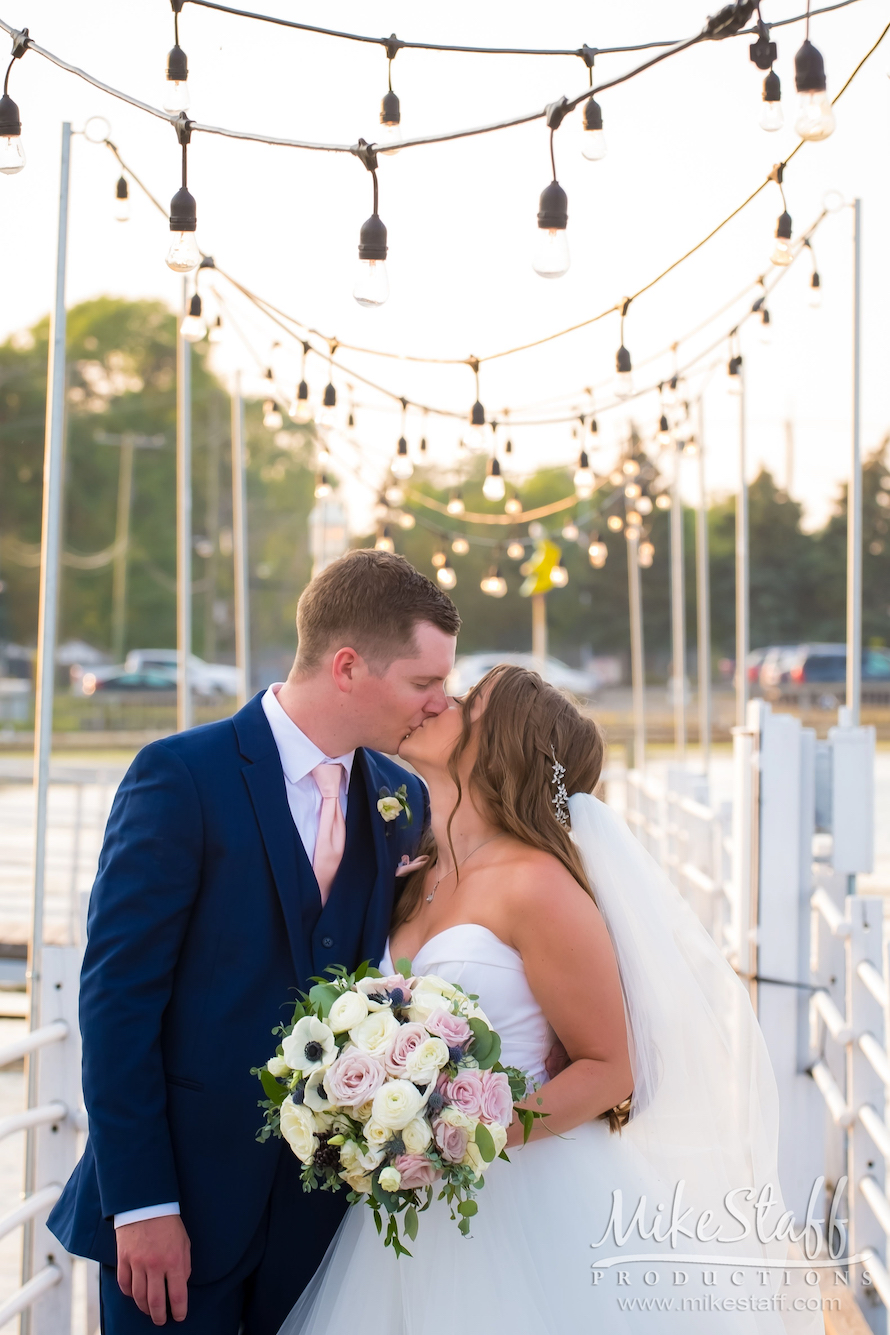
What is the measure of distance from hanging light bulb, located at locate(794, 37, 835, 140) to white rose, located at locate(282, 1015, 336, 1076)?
168cm

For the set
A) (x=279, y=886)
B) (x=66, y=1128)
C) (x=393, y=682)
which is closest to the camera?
(x=279, y=886)

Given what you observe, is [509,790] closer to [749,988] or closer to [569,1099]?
[569,1099]

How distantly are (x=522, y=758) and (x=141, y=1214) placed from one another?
1143 mm

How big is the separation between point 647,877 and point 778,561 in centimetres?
→ 4110

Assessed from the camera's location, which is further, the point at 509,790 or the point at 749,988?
the point at 749,988

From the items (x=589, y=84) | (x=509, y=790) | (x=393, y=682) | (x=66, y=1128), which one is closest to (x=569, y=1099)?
(x=509, y=790)

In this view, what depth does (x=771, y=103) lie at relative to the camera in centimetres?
219

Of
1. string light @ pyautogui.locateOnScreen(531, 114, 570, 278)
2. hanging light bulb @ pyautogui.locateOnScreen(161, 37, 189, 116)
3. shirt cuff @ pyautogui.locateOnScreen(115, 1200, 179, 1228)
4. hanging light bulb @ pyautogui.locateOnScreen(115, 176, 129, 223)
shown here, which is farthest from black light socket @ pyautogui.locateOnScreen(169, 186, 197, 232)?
shirt cuff @ pyautogui.locateOnScreen(115, 1200, 179, 1228)

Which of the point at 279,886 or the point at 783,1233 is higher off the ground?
the point at 279,886

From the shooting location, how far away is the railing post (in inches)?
132

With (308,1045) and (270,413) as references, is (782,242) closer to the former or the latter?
(308,1045)

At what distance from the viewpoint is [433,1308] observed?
84.0 inches

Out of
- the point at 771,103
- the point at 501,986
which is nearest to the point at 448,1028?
the point at 501,986

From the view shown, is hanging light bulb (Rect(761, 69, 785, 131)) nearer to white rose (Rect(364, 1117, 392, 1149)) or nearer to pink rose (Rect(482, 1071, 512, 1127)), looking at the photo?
pink rose (Rect(482, 1071, 512, 1127))
